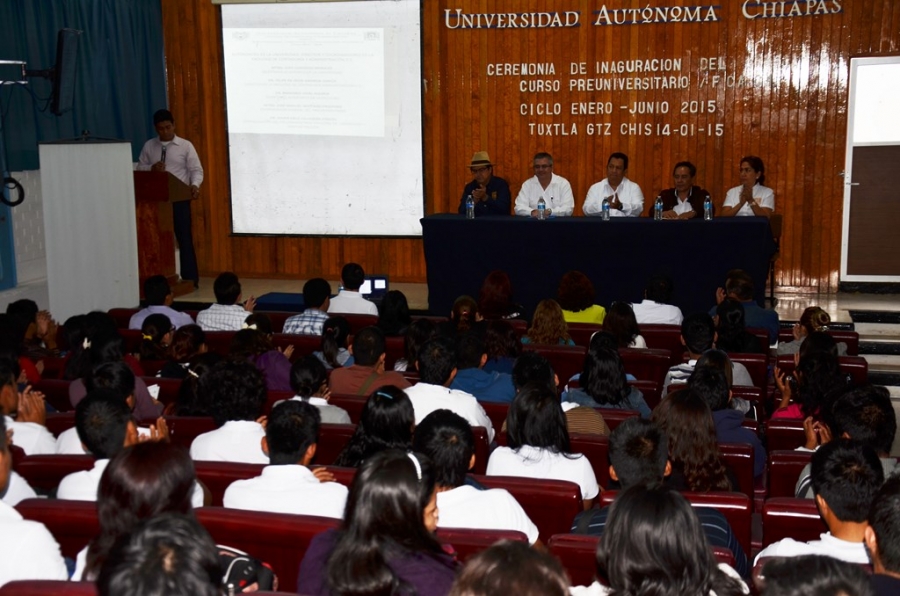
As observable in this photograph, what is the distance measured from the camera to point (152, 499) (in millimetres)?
2369

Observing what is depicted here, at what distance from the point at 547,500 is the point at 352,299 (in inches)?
150

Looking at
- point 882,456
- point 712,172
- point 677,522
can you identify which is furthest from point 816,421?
point 712,172

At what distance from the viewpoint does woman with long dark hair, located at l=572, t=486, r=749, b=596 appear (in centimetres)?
204

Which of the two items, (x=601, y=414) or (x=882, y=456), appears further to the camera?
(x=601, y=414)

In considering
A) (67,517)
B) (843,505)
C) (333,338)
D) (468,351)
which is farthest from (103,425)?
(843,505)

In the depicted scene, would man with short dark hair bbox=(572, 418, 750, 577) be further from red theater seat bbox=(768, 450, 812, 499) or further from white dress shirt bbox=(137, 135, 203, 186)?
white dress shirt bbox=(137, 135, 203, 186)

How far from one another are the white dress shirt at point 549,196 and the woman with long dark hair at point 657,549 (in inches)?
262

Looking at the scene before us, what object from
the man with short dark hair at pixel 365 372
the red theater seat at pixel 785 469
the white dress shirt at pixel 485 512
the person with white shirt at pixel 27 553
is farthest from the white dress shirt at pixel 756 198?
the person with white shirt at pixel 27 553

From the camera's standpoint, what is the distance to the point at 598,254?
769 cm

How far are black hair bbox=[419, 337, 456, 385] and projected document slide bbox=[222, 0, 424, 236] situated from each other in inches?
216

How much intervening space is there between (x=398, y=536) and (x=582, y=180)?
754 cm

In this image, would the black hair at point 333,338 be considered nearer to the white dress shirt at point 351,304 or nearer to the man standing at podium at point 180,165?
the white dress shirt at point 351,304

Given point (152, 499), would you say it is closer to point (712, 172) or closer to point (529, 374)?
point (529, 374)

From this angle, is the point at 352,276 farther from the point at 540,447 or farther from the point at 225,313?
the point at 540,447
